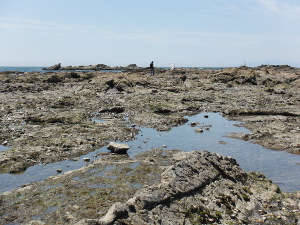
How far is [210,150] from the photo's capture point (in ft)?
57.4


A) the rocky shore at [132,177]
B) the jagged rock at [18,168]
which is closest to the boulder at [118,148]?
the rocky shore at [132,177]

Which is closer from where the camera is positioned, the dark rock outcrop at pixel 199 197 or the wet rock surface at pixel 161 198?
the dark rock outcrop at pixel 199 197

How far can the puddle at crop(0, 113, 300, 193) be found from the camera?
12.6 meters

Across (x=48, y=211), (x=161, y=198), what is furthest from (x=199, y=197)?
(x=48, y=211)

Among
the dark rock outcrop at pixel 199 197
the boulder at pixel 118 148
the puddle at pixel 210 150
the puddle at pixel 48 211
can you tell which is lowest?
the puddle at pixel 210 150

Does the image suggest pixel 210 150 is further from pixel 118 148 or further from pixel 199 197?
pixel 199 197

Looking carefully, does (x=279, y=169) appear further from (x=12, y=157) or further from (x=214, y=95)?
(x=214, y=95)

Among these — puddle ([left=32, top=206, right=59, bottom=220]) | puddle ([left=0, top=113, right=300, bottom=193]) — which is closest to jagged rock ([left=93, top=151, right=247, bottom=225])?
puddle ([left=32, top=206, right=59, bottom=220])

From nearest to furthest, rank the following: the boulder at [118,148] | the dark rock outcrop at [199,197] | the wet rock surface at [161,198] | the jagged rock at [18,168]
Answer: the dark rock outcrop at [199,197]
the wet rock surface at [161,198]
the jagged rock at [18,168]
the boulder at [118,148]

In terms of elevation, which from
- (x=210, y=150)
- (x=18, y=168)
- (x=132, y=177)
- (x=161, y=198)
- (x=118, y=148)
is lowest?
(x=210, y=150)

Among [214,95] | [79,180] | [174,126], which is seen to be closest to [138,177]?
[79,180]

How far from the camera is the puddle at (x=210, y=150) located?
1258cm

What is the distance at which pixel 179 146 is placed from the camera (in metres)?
18.0

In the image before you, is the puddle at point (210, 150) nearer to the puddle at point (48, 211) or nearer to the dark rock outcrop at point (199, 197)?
the dark rock outcrop at point (199, 197)
